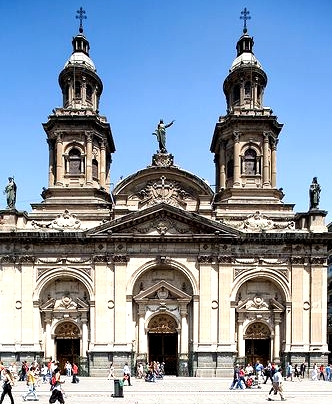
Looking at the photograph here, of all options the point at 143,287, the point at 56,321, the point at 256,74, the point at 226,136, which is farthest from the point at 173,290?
the point at 256,74

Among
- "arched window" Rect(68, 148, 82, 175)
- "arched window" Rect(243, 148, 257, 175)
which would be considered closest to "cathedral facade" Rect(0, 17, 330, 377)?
"arched window" Rect(243, 148, 257, 175)

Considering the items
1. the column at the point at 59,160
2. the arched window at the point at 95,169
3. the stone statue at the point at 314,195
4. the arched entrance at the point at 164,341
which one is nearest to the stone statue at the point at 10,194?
the column at the point at 59,160

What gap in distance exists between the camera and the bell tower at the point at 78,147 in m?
56.7

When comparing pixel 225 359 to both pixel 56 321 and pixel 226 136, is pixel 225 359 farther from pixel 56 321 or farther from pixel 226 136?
pixel 226 136

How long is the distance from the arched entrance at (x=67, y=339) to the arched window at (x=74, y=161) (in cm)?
1455

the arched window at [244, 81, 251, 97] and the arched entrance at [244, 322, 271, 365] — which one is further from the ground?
the arched window at [244, 81, 251, 97]

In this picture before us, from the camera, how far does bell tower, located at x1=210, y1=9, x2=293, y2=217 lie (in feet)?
187

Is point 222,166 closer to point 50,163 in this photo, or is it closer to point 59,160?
point 59,160

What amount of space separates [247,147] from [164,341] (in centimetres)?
1988

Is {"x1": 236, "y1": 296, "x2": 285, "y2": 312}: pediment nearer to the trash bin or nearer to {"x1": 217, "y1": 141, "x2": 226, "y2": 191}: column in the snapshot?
{"x1": 217, "y1": 141, "x2": 226, "y2": 191}: column

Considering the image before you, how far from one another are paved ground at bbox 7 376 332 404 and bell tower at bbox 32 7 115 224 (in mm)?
16967

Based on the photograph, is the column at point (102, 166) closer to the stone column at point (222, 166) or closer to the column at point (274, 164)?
the stone column at point (222, 166)

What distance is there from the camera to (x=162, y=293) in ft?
173

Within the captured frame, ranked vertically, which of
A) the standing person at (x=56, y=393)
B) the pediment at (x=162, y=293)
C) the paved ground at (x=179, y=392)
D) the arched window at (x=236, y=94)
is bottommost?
the paved ground at (x=179, y=392)
